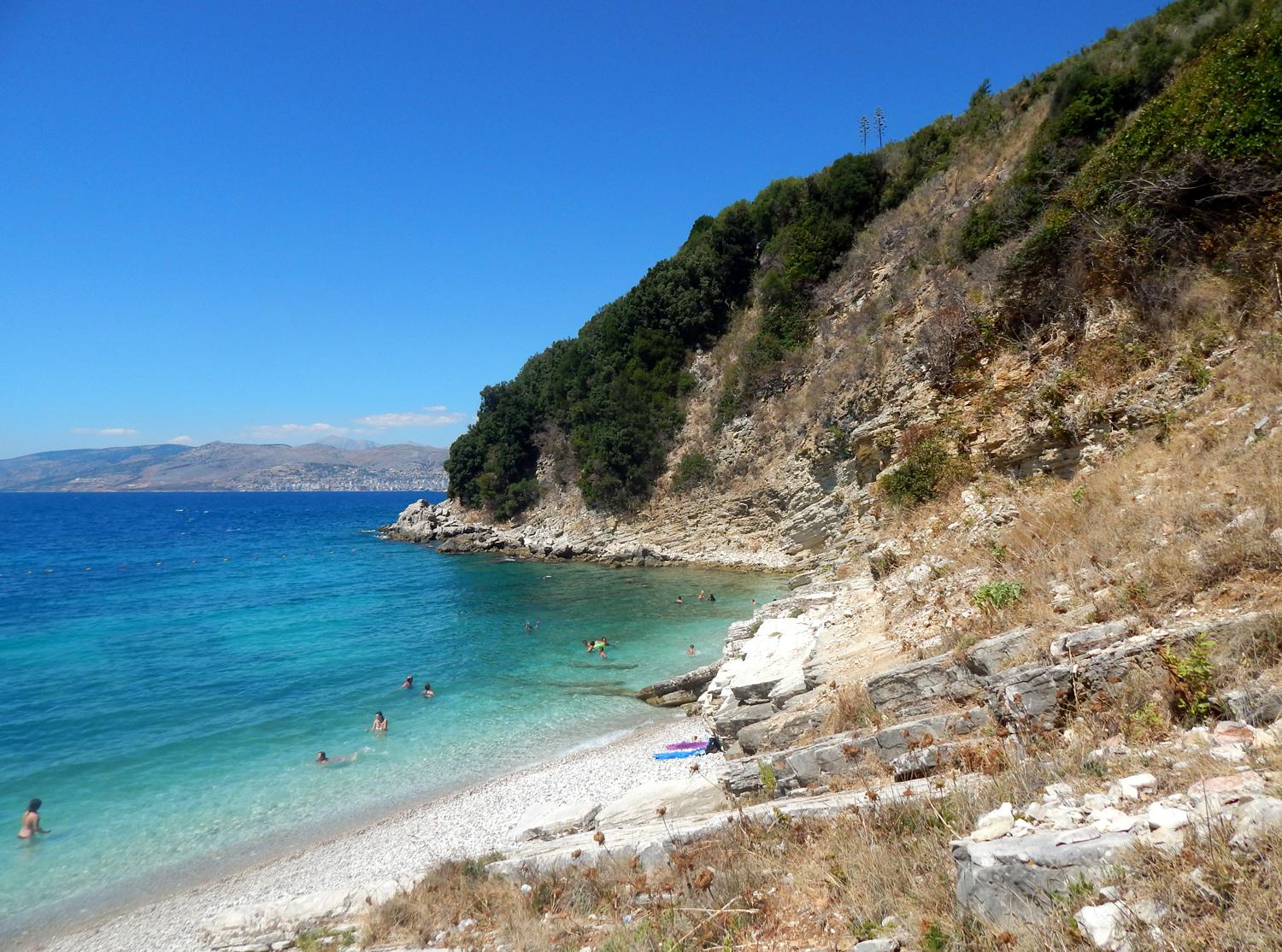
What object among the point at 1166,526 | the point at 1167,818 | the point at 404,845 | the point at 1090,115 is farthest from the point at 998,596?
the point at 1090,115

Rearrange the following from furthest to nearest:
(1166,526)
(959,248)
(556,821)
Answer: (959,248)
(556,821)
(1166,526)

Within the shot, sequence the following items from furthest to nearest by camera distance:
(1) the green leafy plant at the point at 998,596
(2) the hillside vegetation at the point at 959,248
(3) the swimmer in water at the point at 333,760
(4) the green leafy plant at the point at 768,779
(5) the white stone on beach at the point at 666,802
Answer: (3) the swimmer in water at the point at 333,760 < (2) the hillside vegetation at the point at 959,248 < (5) the white stone on beach at the point at 666,802 < (1) the green leafy plant at the point at 998,596 < (4) the green leafy plant at the point at 768,779

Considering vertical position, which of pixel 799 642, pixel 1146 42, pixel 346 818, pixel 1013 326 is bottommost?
pixel 346 818

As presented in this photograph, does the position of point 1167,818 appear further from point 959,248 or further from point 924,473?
point 959,248

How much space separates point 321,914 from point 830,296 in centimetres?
3400

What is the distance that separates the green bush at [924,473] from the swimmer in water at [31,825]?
1814cm

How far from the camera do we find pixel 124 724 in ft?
52.9

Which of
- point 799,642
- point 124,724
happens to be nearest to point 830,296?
point 799,642

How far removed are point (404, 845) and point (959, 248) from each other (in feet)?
77.8

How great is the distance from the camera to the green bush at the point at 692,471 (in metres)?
39.2

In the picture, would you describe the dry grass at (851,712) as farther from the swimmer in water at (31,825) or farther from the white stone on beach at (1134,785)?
the swimmer in water at (31,825)

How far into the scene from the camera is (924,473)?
14.9 meters

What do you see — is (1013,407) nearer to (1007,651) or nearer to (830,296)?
(1007,651)

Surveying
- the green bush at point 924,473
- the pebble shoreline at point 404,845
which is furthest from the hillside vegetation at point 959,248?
the pebble shoreline at point 404,845
